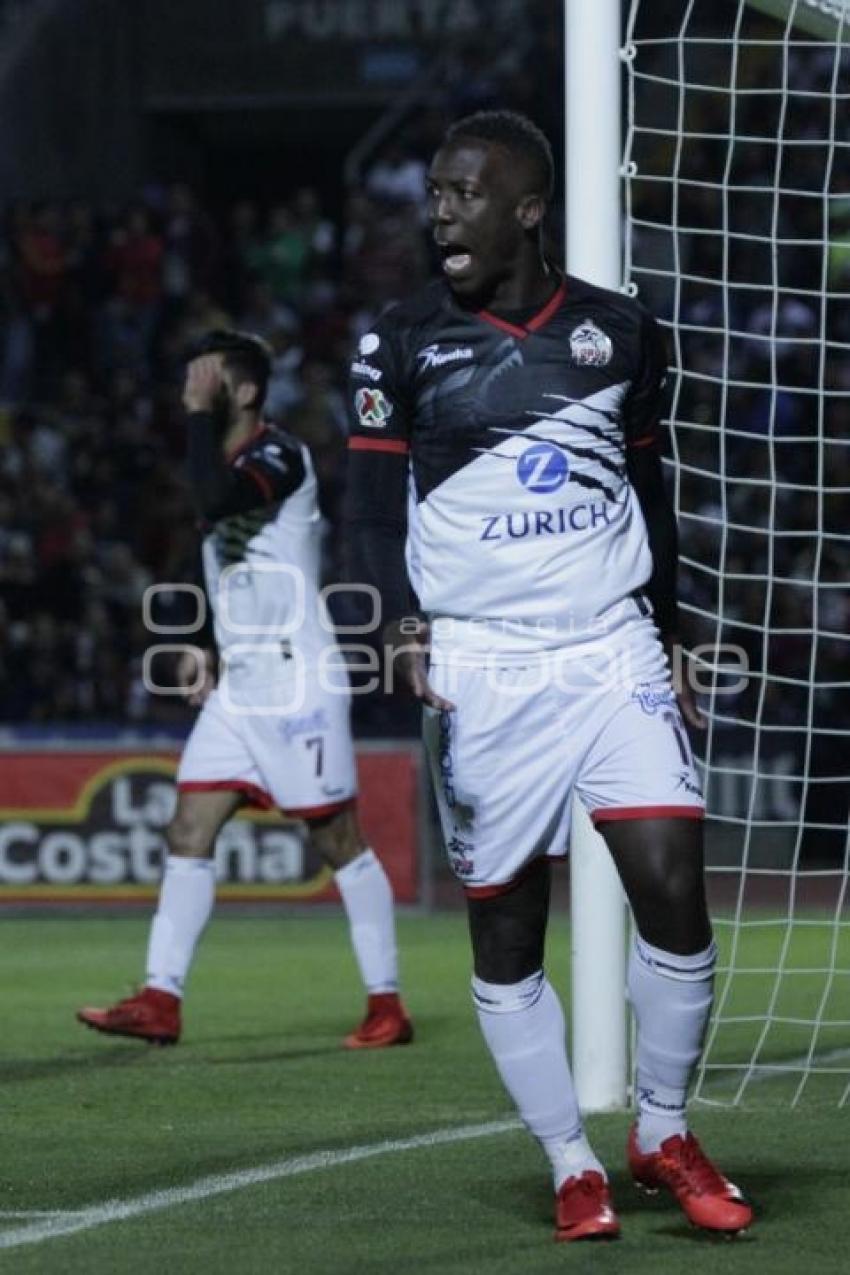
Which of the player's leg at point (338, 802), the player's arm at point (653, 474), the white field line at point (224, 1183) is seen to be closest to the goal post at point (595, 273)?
the white field line at point (224, 1183)

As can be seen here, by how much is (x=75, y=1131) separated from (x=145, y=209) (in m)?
16.4

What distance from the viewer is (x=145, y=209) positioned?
22203 mm

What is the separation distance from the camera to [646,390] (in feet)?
17.5

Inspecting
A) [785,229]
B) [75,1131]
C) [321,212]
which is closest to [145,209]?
[321,212]

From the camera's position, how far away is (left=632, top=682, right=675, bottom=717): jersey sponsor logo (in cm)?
520

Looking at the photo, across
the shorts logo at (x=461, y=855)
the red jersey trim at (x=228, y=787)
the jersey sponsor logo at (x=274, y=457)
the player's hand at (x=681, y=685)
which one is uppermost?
the jersey sponsor logo at (x=274, y=457)

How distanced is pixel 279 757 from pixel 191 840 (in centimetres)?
40

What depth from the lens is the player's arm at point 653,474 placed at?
5.34 meters

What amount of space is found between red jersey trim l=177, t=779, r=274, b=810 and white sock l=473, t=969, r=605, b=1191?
333 cm

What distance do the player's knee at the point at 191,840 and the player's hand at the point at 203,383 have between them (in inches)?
53.3

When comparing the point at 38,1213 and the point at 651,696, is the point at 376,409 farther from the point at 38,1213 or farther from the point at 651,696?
the point at 38,1213

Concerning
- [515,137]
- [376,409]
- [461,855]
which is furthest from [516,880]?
[515,137]

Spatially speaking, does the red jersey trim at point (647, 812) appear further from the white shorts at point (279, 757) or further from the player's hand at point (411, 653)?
the white shorts at point (279, 757)

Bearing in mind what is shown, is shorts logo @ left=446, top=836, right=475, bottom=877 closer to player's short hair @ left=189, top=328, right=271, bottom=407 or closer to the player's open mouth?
the player's open mouth
